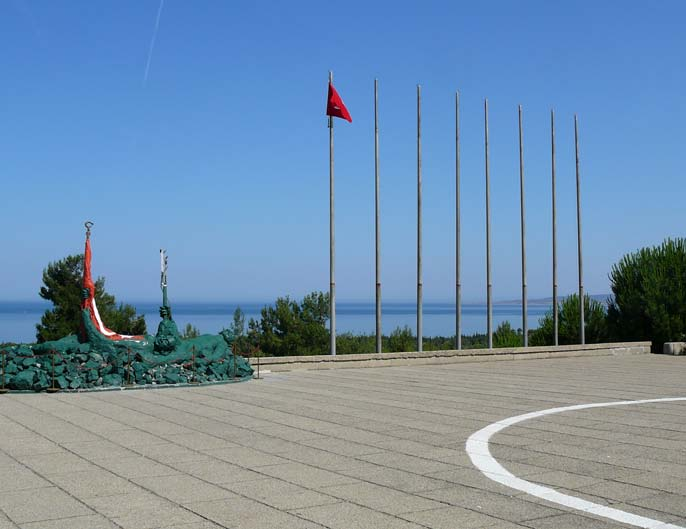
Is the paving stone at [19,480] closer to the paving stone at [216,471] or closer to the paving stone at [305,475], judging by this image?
the paving stone at [216,471]

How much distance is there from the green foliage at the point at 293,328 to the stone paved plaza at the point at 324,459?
3804cm

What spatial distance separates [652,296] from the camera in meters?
30.3

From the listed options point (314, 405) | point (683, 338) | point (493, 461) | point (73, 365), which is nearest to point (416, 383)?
point (314, 405)

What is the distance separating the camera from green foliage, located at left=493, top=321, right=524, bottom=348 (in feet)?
107

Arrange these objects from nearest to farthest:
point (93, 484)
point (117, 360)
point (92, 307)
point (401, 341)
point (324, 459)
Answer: point (93, 484), point (324, 459), point (117, 360), point (92, 307), point (401, 341)

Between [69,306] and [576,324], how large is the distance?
24.9 m

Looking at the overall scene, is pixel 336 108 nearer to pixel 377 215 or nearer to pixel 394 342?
pixel 377 215

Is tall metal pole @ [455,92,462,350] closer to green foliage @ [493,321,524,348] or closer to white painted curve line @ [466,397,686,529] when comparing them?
green foliage @ [493,321,524,348]

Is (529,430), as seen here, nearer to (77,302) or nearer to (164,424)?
(164,424)

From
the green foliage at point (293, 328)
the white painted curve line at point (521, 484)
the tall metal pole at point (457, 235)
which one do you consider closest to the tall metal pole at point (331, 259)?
the tall metal pole at point (457, 235)

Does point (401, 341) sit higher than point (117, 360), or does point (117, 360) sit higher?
point (401, 341)

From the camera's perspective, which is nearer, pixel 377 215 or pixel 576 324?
pixel 377 215

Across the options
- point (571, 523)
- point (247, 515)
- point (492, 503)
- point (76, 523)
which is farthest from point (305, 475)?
point (571, 523)

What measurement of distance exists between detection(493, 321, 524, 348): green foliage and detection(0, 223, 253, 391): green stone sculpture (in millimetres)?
18176
